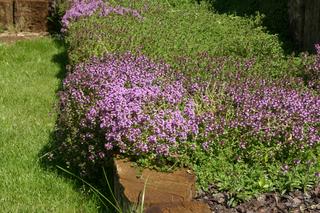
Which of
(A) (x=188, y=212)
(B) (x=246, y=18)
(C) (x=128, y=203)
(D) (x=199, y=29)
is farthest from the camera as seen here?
(B) (x=246, y=18)

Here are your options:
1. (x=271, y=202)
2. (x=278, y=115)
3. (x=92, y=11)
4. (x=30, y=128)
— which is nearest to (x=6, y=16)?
(x=92, y=11)

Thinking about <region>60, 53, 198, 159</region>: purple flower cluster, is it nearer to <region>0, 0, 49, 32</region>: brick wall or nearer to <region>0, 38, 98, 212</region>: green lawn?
<region>0, 38, 98, 212</region>: green lawn

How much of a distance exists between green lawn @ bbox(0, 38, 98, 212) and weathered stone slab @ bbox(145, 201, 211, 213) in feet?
3.73

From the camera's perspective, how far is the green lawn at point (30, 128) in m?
5.24

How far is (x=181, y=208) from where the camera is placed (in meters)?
4.04

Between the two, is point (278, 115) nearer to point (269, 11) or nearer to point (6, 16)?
point (269, 11)

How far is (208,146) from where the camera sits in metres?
4.74

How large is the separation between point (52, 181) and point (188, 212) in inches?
75.7

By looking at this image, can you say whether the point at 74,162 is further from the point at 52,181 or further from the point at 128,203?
the point at 128,203

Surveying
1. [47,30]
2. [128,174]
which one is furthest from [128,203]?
[47,30]

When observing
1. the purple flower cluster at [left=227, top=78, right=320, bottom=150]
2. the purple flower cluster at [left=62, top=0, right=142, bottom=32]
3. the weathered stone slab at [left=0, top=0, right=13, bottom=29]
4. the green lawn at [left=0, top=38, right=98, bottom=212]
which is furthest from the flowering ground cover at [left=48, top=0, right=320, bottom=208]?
the weathered stone slab at [left=0, top=0, right=13, bottom=29]

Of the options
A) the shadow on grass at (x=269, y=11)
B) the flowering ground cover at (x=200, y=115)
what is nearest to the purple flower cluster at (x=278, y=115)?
the flowering ground cover at (x=200, y=115)

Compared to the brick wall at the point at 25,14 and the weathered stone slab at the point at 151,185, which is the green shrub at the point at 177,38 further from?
the brick wall at the point at 25,14

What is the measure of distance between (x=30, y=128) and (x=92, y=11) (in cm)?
322
